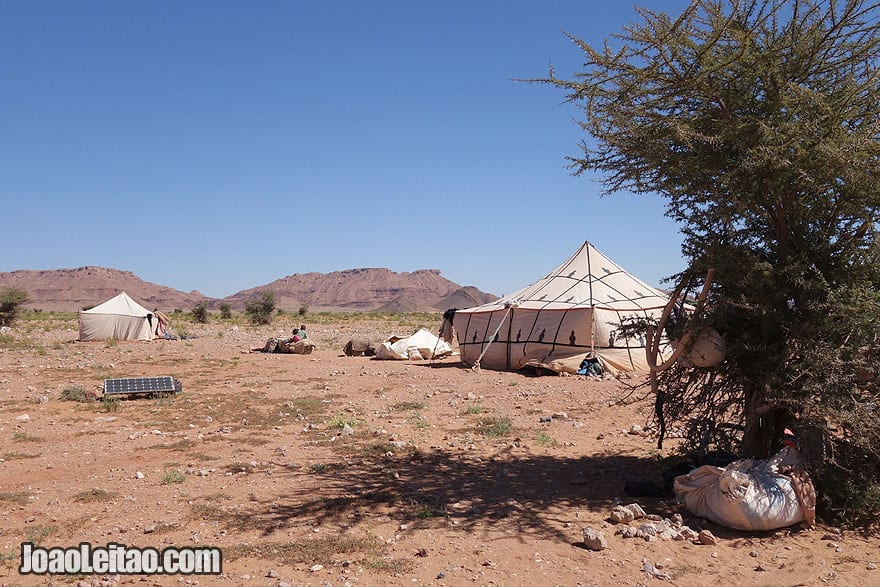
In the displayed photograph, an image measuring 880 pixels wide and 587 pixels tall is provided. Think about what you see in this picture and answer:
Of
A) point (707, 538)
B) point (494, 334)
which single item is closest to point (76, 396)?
point (494, 334)

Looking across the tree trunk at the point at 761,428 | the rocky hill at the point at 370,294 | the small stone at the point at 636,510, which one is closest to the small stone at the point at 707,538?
the small stone at the point at 636,510

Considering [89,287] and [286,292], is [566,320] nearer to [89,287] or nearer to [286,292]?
[89,287]

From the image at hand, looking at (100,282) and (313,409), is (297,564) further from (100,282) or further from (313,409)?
(100,282)

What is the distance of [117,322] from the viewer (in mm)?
28891

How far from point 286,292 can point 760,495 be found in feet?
626

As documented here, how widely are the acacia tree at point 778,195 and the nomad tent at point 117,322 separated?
27.1m

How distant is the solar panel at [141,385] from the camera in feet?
39.7

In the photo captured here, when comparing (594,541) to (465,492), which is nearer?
(594,541)

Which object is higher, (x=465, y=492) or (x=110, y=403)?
(x=110, y=403)

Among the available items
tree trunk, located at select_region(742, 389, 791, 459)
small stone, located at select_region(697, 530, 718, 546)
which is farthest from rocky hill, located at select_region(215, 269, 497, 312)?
small stone, located at select_region(697, 530, 718, 546)


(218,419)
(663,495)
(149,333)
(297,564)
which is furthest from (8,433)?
(149,333)

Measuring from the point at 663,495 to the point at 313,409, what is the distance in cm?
671

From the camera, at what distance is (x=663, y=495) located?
250 inches

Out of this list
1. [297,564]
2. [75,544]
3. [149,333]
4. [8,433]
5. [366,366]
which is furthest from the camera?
[149,333]
